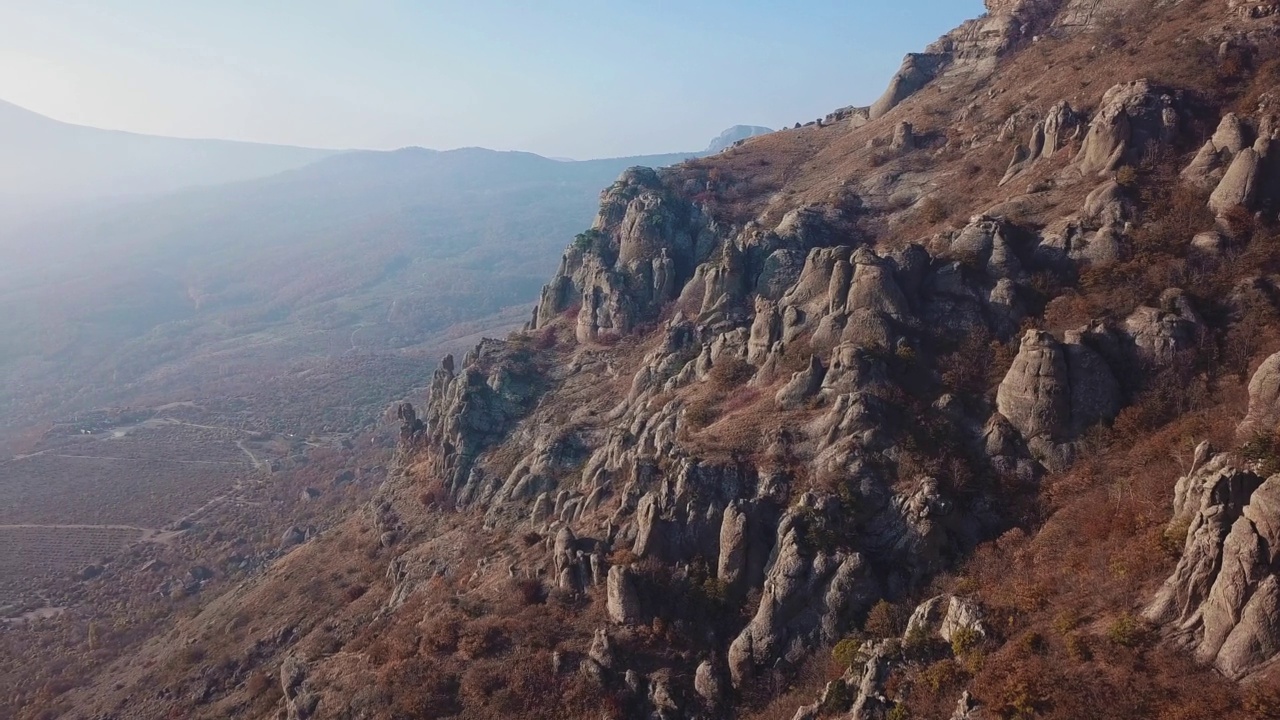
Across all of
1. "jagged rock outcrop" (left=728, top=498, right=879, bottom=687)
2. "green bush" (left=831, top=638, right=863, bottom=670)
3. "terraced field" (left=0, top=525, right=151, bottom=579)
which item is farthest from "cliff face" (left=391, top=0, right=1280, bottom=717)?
"terraced field" (left=0, top=525, right=151, bottom=579)

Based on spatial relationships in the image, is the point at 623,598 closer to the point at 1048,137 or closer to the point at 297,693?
the point at 297,693

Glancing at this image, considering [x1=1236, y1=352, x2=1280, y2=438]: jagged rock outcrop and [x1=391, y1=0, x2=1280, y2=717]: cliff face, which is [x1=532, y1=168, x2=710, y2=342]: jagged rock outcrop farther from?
[x1=1236, y1=352, x2=1280, y2=438]: jagged rock outcrop

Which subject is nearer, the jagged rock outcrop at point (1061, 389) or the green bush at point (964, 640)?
the green bush at point (964, 640)

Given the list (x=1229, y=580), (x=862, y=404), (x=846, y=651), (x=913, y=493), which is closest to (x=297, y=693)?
(x=846, y=651)

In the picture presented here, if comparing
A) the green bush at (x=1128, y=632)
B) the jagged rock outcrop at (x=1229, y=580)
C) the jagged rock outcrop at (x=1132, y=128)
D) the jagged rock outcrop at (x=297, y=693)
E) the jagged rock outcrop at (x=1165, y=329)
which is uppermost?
the jagged rock outcrop at (x=1132, y=128)

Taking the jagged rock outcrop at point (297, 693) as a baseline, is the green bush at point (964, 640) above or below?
above

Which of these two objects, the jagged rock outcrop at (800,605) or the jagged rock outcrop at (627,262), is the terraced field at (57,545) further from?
the jagged rock outcrop at (800,605)

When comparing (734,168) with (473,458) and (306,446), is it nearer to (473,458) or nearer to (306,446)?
(473,458)

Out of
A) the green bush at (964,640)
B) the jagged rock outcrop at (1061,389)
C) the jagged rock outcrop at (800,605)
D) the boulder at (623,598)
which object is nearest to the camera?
the green bush at (964,640)

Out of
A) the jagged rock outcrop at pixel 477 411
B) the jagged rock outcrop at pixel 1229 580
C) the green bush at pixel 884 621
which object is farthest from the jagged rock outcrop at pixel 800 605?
the jagged rock outcrop at pixel 477 411
